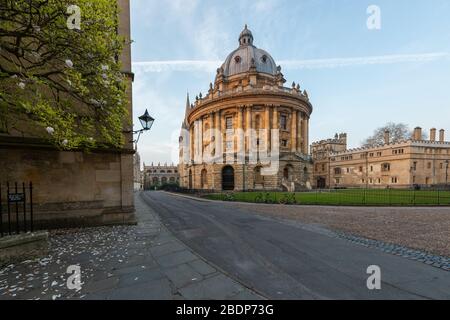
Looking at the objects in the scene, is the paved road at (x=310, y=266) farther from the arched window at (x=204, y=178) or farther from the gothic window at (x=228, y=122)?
the arched window at (x=204, y=178)

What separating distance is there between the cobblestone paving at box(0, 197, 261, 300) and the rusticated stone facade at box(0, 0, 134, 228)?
7.25 feet

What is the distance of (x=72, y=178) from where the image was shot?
8.70 metres

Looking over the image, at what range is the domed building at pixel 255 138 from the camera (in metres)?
39.0

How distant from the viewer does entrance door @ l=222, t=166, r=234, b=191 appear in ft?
132

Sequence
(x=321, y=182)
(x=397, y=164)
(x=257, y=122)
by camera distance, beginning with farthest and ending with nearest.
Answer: (x=321, y=182) < (x=397, y=164) < (x=257, y=122)

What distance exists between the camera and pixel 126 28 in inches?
410

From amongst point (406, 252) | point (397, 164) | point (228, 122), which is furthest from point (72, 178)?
point (397, 164)

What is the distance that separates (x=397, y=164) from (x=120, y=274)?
64709 mm

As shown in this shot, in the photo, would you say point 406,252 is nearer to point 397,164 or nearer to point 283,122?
point 283,122

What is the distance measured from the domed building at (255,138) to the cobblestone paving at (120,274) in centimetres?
3262

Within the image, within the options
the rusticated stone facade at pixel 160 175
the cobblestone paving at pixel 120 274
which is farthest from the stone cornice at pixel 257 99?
the rusticated stone facade at pixel 160 175

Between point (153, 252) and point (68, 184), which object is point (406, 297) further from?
point (68, 184)

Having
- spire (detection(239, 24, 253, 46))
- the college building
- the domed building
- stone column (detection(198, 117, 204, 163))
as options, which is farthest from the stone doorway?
spire (detection(239, 24, 253, 46))

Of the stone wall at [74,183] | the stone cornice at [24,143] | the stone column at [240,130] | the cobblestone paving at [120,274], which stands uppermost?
the stone column at [240,130]
